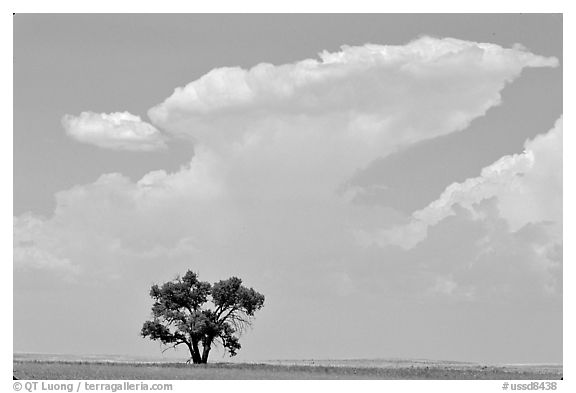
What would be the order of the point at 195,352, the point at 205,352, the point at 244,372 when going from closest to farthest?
the point at 244,372, the point at 205,352, the point at 195,352

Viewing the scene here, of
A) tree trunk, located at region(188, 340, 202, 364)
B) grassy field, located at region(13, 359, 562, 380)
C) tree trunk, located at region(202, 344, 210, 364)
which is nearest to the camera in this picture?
grassy field, located at region(13, 359, 562, 380)

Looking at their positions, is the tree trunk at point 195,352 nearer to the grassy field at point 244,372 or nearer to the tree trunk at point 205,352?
the tree trunk at point 205,352

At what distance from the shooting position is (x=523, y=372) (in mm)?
74250

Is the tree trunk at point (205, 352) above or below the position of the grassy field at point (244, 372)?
above

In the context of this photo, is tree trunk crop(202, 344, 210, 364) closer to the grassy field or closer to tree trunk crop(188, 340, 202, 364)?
tree trunk crop(188, 340, 202, 364)

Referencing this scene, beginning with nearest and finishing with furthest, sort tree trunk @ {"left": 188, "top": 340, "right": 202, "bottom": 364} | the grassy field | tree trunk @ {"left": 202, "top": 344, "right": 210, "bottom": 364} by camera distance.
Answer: the grassy field, tree trunk @ {"left": 202, "top": 344, "right": 210, "bottom": 364}, tree trunk @ {"left": 188, "top": 340, "right": 202, "bottom": 364}

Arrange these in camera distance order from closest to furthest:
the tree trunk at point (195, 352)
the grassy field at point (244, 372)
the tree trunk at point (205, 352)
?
the grassy field at point (244, 372)
the tree trunk at point (205, 352)
the tree trunk at point (195, 352)

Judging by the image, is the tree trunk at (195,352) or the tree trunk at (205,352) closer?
the tree trunk at (205,352)

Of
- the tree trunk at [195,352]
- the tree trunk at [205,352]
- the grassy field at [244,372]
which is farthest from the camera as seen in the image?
the tree trunk at [195,352]

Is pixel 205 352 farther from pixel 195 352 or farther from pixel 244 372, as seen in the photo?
pixel 244 372

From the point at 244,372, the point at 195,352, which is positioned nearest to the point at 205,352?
the point at 195,352

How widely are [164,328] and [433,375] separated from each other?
24.7 metres

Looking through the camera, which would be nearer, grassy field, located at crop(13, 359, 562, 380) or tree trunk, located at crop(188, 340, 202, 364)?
grassy field, located at crop(13, 359, 562, 380)
